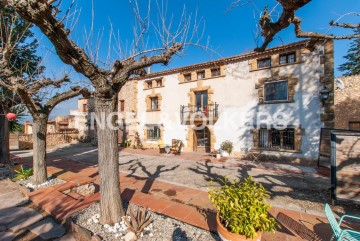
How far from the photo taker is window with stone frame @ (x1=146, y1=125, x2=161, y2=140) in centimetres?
1524

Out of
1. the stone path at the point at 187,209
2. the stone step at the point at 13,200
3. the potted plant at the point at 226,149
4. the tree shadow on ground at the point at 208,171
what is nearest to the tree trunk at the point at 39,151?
the stone step at the point at 13,200

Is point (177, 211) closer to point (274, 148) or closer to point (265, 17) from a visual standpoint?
point (265, 17)

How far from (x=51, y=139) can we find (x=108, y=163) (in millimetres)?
17596

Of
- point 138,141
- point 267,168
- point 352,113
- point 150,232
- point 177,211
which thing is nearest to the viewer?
point 150,232

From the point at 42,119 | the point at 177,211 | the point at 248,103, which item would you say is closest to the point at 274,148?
the point at 248,103

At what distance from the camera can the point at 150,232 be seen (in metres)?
3.08

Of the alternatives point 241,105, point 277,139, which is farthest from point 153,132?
point 277,139

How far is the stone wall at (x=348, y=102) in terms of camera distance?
13656 millimetres

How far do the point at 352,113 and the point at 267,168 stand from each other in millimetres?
Result: 10554

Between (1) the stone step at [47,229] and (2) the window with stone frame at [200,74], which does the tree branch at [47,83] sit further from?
(2) the window with stone frame at [200,74]

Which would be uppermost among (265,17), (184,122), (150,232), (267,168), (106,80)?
(265,17)

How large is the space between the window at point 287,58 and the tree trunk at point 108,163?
1045 cm

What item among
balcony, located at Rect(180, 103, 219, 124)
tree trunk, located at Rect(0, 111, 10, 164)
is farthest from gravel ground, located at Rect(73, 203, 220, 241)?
balcony, located at Rect(180, 103, 219, 124)

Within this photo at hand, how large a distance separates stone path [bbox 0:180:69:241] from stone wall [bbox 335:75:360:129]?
1795 cm
